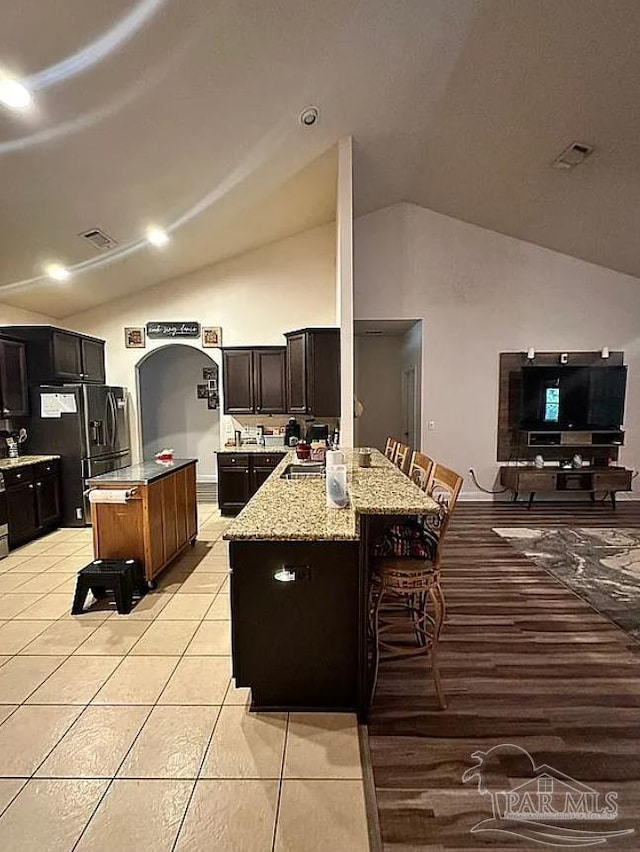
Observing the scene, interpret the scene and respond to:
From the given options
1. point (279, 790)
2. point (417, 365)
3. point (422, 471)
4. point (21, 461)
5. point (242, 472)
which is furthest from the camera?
point (417, 365)

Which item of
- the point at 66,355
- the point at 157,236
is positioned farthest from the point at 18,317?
the point at 157,236

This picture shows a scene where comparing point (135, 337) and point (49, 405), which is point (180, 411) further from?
point (49, 405)

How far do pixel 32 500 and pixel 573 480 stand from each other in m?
6.50

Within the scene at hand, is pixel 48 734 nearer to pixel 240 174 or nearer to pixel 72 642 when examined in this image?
pixel 72 642

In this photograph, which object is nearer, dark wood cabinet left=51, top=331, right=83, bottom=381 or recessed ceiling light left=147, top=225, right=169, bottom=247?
recessed ceiling light left=147, top=225, right=169, bottom=247

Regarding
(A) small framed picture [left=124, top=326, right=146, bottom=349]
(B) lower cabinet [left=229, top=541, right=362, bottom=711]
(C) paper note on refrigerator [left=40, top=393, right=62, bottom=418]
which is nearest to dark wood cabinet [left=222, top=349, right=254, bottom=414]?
(A) small framed picture [left=124, top=326, right=146, bottom=349]

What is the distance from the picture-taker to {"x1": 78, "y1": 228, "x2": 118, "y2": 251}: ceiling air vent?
14.4 ft

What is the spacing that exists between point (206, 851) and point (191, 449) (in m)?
7.30

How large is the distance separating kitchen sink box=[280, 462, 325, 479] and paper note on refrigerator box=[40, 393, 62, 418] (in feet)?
10.2

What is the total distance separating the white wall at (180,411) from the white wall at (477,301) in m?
3.64

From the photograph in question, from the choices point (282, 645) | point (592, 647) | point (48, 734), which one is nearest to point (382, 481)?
point (282, 645)

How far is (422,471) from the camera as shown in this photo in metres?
2.89

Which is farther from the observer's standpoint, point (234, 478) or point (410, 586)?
point (234, 478)

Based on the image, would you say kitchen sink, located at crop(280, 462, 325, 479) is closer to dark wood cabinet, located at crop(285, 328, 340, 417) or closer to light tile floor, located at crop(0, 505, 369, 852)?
light tile floor, located at crop(0, 505, 369, 852)
